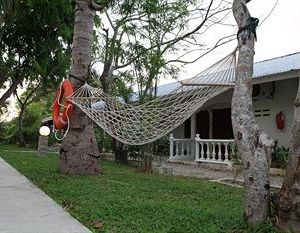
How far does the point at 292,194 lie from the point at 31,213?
2499 mm

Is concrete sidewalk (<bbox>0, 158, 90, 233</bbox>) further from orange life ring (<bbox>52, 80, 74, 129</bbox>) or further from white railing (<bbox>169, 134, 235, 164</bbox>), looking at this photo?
white railing (<bbox>169, 134, 235, 164</bbox>)

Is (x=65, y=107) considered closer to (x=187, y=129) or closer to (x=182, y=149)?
(x=182, y=149)

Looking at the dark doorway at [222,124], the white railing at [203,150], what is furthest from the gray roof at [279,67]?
the dark doorway at [222,124]

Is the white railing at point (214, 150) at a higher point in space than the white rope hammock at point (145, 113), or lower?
lower

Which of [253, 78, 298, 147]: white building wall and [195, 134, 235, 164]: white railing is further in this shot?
[195, 134, 235, 164]: white railing

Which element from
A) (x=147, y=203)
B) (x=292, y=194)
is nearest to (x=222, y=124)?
(x=147, y=203)

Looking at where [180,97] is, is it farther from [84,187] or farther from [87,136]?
[87,136]

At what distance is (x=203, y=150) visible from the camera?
475 inches

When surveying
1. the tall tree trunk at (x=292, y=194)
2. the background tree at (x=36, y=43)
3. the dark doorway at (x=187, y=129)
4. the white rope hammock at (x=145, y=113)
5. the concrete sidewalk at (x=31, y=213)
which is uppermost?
the background tree at (x=36, y=43)

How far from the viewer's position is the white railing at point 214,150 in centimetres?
1073

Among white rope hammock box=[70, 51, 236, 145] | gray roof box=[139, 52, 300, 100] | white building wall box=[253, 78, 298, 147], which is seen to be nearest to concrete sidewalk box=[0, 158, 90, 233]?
white rope hammock box=[70, 51, 236, 145]

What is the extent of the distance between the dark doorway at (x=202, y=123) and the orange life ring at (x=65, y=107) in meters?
7.40

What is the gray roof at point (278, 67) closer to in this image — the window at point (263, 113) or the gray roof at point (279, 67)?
the gray roof at point (279, 67)

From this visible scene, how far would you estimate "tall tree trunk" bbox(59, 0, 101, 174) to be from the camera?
307 inches
